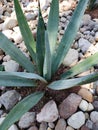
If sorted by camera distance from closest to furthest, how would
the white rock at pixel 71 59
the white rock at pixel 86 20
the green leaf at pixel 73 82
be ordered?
the green leaf at pixel 73 82 < the white rock at pixel 71 59 < the white rock at pixel 86 20

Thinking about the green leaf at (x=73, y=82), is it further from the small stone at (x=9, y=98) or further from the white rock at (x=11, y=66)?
the white rock at (x=11, y=66)

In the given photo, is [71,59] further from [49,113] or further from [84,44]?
[49,113]

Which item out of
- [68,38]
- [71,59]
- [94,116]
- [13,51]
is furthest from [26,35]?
[94,116]

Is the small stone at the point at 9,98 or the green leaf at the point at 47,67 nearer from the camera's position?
the green leaf at the point at 47,67

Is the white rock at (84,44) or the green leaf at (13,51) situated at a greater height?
the green leaf at (13,51)

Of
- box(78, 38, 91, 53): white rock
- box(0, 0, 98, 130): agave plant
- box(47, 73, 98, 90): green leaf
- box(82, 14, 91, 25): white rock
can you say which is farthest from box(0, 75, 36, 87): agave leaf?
box(82, 14, 91, 25): white rock

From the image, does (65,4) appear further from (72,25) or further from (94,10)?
(72,25)

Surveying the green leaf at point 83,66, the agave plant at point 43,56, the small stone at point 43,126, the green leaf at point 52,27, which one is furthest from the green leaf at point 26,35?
the small stone at point 43,126

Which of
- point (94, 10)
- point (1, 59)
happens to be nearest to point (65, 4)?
point (94, 10)

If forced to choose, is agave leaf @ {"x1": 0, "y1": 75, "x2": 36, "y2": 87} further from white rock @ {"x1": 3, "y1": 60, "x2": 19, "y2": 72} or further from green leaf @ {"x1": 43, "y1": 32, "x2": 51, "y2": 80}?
white rock @ {"x1": 3, "y1": 60, "x2": 19, "y2": 72}
